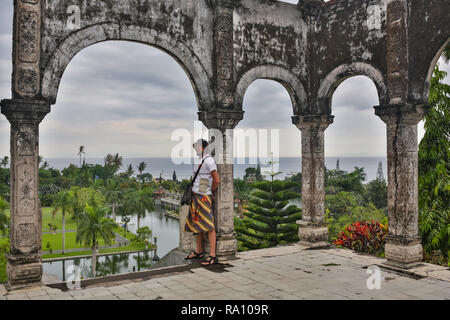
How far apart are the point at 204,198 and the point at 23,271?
101 inches

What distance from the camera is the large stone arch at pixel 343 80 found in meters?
6.38

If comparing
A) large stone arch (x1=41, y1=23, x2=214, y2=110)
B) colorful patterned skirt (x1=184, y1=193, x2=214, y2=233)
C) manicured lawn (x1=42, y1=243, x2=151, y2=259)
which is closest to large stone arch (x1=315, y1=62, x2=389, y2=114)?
large stone arch (x1=41, y1=23, x2=214, y2=110)

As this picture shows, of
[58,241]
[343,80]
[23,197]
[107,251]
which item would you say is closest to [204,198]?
[23,197]

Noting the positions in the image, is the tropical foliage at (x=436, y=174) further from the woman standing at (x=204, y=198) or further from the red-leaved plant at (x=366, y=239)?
the woman standing at (x=204, y=198)

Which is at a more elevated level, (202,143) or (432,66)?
(432,66)

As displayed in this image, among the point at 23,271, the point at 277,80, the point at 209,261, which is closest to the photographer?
the point at 23,271

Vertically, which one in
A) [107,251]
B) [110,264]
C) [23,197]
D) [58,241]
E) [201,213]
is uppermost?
[23,197]

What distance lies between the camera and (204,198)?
6082 millimetres

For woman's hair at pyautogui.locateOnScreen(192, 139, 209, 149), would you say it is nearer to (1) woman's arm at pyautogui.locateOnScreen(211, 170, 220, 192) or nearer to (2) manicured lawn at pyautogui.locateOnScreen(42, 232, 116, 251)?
(1) woman's arm at pyautogui.locateOnScreen(211, 170, 220, 192)

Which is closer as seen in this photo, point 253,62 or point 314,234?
point 253,62

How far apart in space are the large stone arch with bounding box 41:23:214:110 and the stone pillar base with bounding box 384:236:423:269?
3.55 m

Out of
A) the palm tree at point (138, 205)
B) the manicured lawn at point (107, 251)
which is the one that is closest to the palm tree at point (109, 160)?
the palm tree at point (138, 205)

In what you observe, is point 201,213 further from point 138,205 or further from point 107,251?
point 138,205

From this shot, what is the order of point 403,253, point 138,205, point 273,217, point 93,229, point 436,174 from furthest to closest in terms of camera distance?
point 138,205, point 93,229, point 273,217, point 436,174, point 403,253
